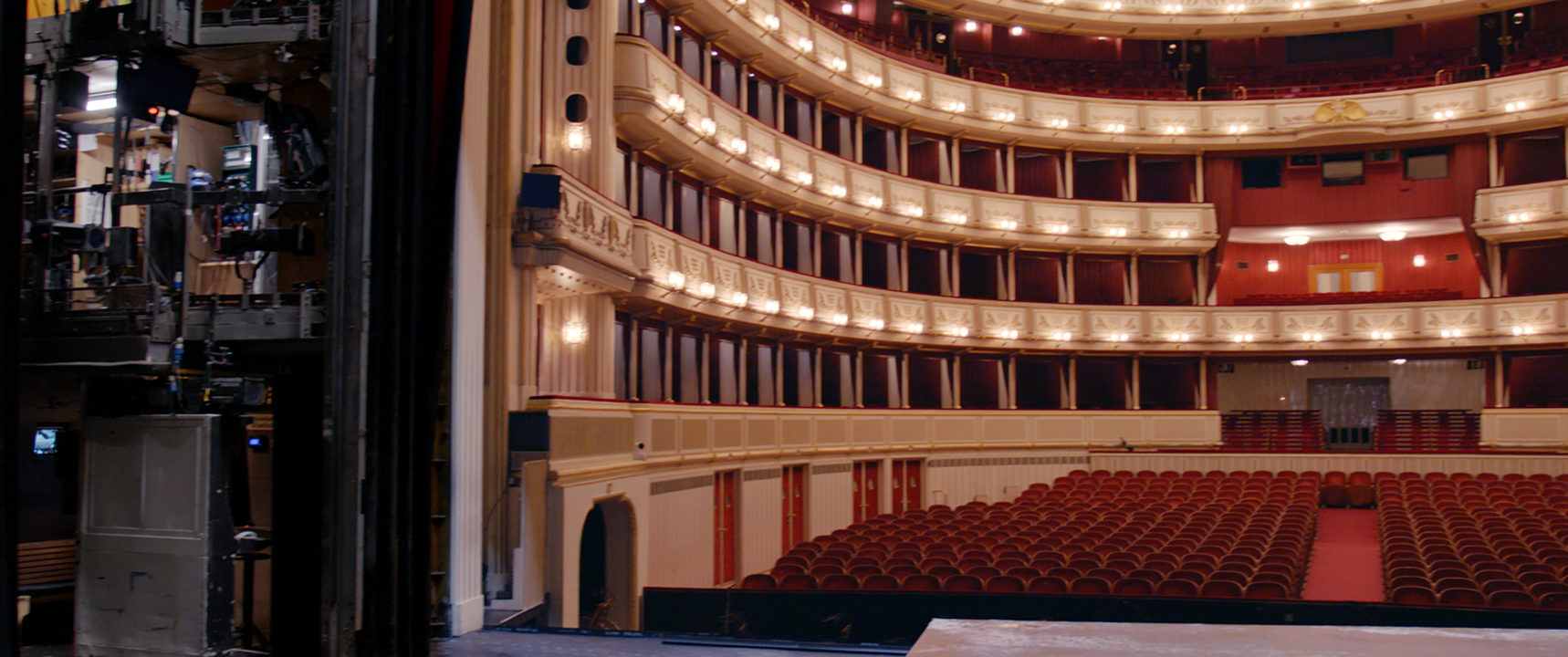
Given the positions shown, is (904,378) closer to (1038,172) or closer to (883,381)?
(883,381)

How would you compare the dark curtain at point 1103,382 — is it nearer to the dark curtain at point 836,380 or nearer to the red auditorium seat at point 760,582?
the dark curtain at point 836,380

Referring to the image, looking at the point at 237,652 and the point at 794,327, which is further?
the point at 794,327

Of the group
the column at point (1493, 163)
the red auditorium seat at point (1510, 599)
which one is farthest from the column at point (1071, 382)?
the red auditorium seat at point (1510, 599)

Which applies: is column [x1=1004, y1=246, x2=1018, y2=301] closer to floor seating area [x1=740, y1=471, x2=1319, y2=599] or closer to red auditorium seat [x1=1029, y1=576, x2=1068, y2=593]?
floor seating area [x1=740, y1=471, x2=1319, y2=599]

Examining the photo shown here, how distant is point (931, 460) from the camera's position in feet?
82.4

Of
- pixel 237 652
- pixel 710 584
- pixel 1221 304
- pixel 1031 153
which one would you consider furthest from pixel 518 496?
pixel 1221 304

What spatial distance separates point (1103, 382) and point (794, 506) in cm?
1102

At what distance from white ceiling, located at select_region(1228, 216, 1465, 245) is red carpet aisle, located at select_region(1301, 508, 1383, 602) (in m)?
8.52

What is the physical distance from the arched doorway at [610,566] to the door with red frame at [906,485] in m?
9.67

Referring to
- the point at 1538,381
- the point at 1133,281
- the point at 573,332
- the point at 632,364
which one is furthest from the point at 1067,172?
the point at 573,332

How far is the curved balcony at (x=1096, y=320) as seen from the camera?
66.9ft

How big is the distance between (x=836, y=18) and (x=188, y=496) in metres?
20.0

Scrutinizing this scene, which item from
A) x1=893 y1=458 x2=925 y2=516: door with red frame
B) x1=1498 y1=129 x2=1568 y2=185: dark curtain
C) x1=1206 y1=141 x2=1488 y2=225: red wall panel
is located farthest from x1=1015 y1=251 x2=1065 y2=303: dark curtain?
x1=1498 y1=129 x2=1568 y2=185: dark curtain

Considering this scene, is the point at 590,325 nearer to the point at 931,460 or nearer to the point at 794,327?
the point at 794,327
